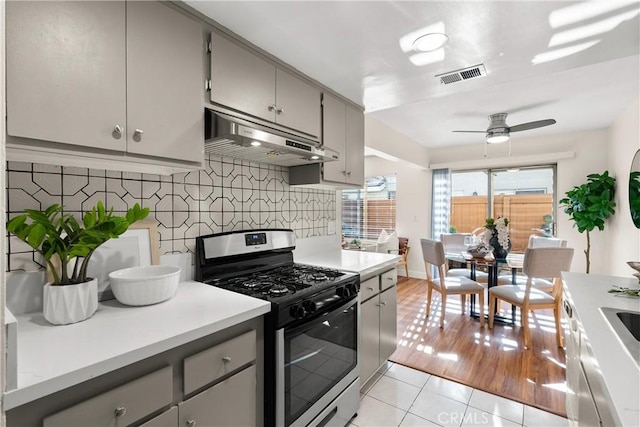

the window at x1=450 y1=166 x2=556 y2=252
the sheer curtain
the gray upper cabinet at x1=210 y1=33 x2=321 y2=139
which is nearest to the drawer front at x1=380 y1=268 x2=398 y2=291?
the gray upper cabinet at x1=210 y1=33 x2=321 y2=139

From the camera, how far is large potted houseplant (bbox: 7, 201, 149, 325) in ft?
3.06

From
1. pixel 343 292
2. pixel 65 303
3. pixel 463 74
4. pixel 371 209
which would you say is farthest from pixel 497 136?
pixel 65 303

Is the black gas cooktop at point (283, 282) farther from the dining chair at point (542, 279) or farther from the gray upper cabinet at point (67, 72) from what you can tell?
the dining chair at point (542, 279)

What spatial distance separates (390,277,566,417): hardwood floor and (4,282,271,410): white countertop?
1981 millimetres

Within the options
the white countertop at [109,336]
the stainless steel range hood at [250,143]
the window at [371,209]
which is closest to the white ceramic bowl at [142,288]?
the white countertop at [109,336]

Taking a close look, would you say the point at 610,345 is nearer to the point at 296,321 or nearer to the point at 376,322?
the point at 296,321

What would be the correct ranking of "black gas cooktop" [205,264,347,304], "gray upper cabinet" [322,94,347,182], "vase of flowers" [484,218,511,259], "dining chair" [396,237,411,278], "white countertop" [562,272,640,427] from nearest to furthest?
"white countertop" [562,272,640,427]
"black gas cooktop" [205,264,347,304]
"gray upper cabinet" [322,94,347,182]
"vase of flowers" [484,218,511,259]
"dining chair" [396,237,411,278]

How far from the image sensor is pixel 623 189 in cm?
329

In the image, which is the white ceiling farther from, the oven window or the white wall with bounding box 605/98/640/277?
the oven window

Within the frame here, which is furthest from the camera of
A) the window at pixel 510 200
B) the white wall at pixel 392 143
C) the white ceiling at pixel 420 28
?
the window at pixel 510 200

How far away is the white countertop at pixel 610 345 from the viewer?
667 millimetres

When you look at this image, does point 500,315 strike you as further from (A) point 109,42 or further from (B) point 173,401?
(A) point 109,42

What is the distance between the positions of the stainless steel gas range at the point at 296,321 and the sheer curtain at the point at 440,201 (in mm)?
3978

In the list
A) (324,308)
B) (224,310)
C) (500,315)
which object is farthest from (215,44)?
(500,315)
